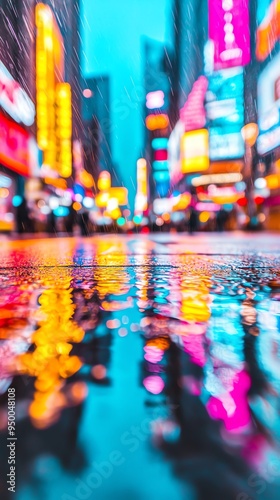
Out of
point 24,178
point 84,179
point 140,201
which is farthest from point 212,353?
point 140,201

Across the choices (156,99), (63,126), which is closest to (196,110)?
(63,126)

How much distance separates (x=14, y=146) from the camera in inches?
877

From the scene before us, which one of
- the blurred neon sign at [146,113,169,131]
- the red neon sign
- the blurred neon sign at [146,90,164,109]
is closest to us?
the red neon sign

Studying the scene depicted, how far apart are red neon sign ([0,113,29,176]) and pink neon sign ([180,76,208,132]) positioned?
22748 mm

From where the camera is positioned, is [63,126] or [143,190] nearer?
[63,126]

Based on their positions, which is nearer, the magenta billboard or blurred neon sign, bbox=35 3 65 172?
the magenta billboard

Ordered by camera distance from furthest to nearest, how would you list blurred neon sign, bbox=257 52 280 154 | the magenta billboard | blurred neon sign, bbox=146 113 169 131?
blurred neon sign, bbox=146 113 169 131
the magenta billboard
blurred neon sign, bbox=257 52 280 154

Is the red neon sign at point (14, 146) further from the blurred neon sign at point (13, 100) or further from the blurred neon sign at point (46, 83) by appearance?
the blurred neon sign at point (46, 83)

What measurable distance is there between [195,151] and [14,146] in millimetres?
24399

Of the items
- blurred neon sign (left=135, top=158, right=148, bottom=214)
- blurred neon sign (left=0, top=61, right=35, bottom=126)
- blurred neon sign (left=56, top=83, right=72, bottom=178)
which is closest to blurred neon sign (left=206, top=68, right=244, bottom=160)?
blurred neon sign (left=56, top=83, right=72, bottom=178)

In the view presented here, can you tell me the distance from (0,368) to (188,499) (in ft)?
1.98

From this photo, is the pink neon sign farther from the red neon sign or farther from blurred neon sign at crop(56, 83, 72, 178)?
the red neon sign

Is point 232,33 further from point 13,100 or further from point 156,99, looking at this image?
point 156,99

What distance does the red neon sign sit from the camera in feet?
67.3
